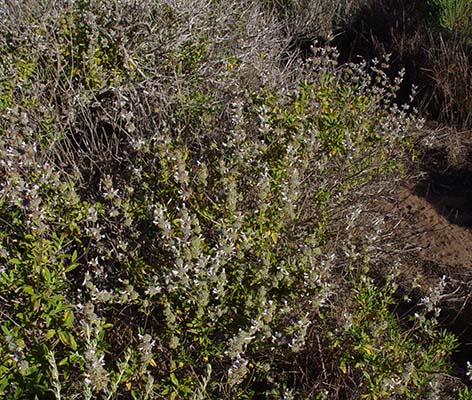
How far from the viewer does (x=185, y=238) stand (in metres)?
2.26

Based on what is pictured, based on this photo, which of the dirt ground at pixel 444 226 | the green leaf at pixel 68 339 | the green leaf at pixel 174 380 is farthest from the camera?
the dirt ground at pixel 444 226

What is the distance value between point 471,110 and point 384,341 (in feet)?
11.2

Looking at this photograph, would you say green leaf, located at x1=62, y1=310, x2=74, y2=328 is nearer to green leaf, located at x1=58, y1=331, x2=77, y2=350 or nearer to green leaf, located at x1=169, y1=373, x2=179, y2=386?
green leaf, located at x1=58, y1=331, x2=77, y2=350

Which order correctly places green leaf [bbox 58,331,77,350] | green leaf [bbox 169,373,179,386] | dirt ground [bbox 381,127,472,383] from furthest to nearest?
dirt ground [bbox 381,127,472,383] < green leaf [bbox 169,373,179,386] < green leaf [bbox 58,331,77,350]

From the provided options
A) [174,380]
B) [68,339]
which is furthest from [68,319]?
[174,380]

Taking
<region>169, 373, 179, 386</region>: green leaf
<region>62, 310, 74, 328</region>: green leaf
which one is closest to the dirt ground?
<region>169, 373, 179, 386</region>: green leaf

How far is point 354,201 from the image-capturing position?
336 cm

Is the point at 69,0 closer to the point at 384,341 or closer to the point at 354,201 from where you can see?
the point at 354,201

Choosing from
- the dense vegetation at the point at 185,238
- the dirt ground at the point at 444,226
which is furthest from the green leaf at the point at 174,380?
the dirt ground at the point at 444,226

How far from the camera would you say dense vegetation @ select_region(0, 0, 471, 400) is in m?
2.21

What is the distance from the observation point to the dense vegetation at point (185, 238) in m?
2.21

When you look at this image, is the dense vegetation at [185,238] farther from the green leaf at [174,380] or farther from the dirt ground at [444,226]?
the dirt ground at [444,226]

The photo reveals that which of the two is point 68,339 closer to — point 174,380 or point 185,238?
point 174,380

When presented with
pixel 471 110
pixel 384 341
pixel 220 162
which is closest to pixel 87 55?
pixel 220 162
